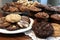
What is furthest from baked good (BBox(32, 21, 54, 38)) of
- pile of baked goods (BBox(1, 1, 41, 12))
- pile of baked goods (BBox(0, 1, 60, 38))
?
pile of baked goods (BBox(1, 1, 41, 12))

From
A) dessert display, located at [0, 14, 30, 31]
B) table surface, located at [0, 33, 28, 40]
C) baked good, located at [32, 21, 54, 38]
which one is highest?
dessert display, located at [0, 14, 30, 31]

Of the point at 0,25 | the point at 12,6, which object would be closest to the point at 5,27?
the point at 0,25

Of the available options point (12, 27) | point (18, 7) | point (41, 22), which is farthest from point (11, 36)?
point (18, 7)

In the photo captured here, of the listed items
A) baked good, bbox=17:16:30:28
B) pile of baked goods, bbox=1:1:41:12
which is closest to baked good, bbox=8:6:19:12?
pile of baked goods, bbox=1:1:41:12

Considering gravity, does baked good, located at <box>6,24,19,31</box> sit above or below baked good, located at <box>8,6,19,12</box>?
below

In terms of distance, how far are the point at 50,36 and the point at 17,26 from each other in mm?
146

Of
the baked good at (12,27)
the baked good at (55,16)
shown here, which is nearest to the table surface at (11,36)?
the baked good at (12,27)

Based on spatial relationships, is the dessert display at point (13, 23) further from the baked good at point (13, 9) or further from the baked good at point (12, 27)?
the baked good at point (13, 9)

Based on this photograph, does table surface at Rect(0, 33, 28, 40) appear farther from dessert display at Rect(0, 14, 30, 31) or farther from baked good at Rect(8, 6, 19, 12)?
baked good at Rect(8, 6, 19, 12)

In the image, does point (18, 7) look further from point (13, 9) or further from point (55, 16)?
point (55, 16)

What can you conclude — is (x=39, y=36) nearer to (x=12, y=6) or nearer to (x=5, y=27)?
(x=5, y=27)

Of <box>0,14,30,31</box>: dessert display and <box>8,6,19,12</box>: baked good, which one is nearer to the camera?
<box>0,14,30,31</box>: dessert display

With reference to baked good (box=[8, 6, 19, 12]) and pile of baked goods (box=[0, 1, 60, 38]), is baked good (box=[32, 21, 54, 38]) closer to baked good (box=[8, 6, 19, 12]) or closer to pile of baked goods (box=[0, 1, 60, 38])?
pile of baked goods (box=[0, 1, 60, 38])

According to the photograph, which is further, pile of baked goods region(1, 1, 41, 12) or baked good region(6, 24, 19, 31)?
pile of baked goods region(1, 1, 41, 12)
